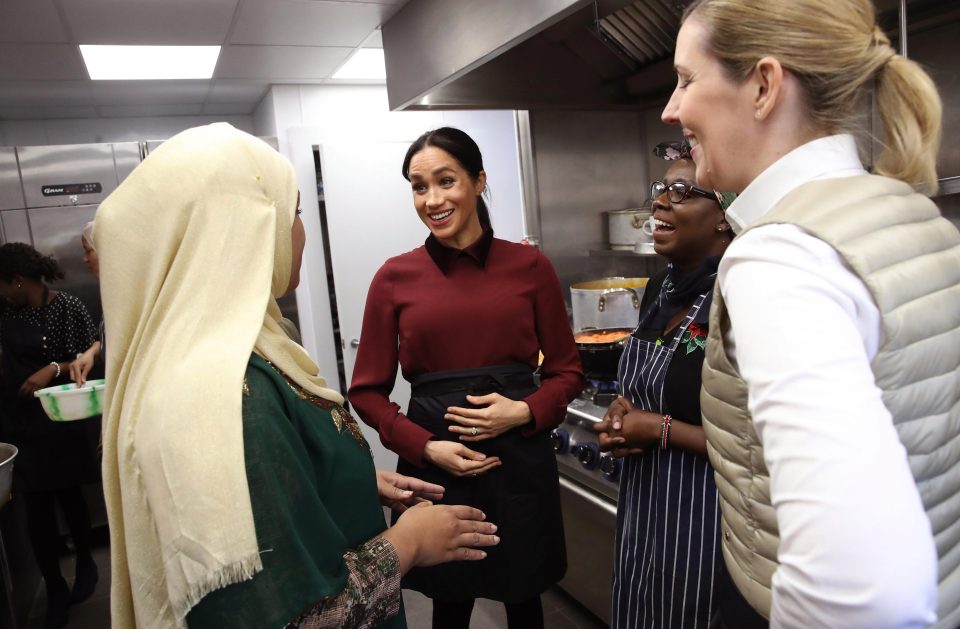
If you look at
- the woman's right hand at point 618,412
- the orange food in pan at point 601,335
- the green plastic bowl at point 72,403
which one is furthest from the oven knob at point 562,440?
the green plastic bowl at point 72,403

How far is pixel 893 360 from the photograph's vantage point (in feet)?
1.97

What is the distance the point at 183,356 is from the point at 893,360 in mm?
801

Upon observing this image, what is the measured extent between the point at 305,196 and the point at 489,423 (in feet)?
9.00

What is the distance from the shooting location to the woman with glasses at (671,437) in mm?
1299

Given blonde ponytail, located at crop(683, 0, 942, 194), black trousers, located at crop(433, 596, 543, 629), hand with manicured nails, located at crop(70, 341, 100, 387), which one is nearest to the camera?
blonde ponytail, located at crop(683, 0, 942, 194)

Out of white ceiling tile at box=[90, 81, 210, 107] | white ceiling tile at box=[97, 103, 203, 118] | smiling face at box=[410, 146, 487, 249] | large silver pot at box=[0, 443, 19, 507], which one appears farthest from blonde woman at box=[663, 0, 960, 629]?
white ceiling tile at box=[97, 103, 203, 118]

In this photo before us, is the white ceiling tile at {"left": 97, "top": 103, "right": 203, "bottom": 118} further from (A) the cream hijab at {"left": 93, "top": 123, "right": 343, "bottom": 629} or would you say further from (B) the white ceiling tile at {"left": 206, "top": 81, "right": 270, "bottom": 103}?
(A) the cream hijab at {"left": 93, "top": 123, "right": 343, "bottom": 629}

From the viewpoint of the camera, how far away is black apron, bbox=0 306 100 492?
2.85m

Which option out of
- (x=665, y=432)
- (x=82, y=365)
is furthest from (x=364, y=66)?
(x=665, y=432)

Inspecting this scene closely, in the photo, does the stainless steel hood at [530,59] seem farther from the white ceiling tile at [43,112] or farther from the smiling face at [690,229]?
the white ceiling tile at [43,112]

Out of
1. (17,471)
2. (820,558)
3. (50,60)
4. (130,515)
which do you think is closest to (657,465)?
(820,558)

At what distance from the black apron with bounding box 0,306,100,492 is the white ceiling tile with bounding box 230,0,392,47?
170 cm

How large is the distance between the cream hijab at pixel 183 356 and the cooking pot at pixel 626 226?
5.91 feet

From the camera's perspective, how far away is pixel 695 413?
4.26ft
